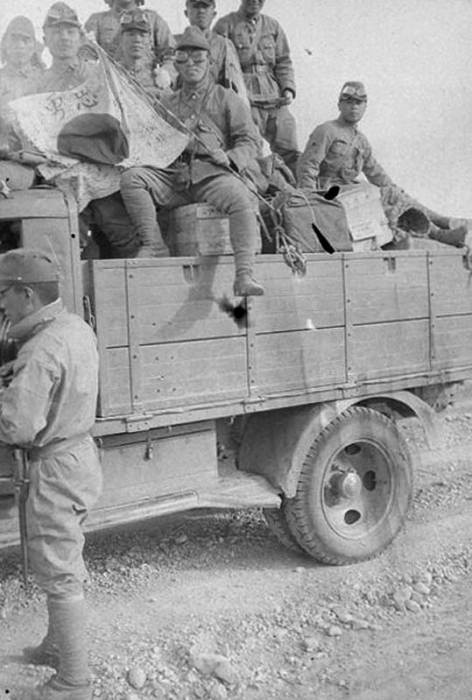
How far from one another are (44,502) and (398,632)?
6.00 feet

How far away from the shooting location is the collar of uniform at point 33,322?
3.65 m

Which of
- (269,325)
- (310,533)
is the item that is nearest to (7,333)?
(269,325)

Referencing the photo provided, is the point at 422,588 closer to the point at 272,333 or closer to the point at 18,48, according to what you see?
the point at 272,333

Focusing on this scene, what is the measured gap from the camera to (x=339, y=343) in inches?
206

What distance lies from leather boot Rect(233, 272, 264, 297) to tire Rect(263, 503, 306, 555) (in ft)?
4.44

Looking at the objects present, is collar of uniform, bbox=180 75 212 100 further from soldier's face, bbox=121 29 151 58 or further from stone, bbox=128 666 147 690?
stone, bbox=128 666 147 690

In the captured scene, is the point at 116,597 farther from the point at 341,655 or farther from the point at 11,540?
the point at 341,655

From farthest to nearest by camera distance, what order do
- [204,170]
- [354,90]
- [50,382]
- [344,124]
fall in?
[344,124]
[354,90]
[204,170]
[50,382]

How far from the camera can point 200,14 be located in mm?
7469

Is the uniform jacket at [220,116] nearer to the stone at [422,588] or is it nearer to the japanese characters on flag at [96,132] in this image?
the japanese characters on flag at [96,132]

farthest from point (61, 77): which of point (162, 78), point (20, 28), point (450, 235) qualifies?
point (450, 235)

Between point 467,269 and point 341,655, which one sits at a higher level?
point 467,269

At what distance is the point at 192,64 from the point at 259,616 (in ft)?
10.6

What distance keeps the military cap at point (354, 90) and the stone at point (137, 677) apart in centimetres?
484
